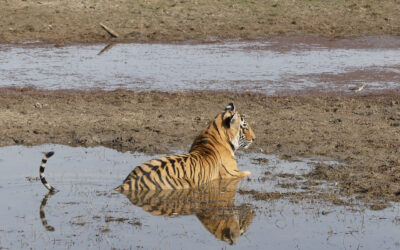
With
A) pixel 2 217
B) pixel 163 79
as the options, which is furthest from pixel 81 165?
pixel 163 79

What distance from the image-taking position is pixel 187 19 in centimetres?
2527

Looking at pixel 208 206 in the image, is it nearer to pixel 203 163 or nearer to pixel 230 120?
pixel 203 163

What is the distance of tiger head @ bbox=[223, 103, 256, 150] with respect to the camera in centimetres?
983

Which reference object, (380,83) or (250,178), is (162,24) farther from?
(250,178)

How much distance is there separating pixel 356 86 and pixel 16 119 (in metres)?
7.27

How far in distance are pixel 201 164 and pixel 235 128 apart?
0.84m

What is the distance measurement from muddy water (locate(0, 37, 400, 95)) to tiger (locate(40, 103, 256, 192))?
5.66 meters

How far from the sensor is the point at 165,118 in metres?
13.1

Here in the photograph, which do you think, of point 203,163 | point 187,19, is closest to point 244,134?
point 203,163

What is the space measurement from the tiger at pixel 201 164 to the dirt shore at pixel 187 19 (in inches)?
526

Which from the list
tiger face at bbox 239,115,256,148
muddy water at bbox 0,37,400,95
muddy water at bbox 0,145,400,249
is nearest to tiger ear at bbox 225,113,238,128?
tiger face at bbox 239,115,256,148

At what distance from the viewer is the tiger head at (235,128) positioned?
32.2 ft

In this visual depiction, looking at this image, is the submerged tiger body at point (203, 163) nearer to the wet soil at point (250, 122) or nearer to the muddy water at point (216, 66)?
the wet soil at point (250, 122)

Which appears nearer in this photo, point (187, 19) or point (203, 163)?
point (203, 163)
